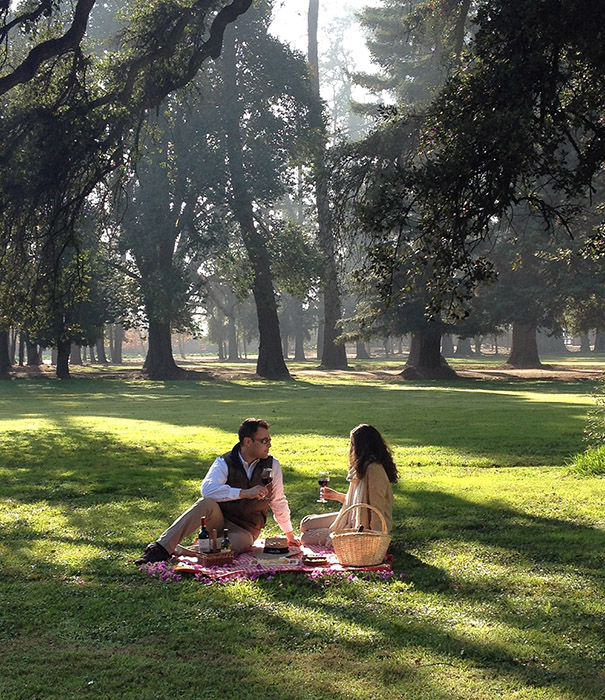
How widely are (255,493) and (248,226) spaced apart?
35627 mm

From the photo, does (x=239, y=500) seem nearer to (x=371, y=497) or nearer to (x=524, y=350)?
(x=371, y=497)

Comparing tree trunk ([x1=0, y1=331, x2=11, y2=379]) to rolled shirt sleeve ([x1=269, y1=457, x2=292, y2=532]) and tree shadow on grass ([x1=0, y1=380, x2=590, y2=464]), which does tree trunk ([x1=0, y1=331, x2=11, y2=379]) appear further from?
rolled shirt sleeve ([x1=269, y1=457, x2=292, y2=532])

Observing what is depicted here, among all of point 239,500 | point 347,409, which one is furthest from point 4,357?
point 239,500

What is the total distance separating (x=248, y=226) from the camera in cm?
4253

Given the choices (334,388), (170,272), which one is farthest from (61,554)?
(170,272)

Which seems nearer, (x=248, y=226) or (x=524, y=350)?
(x=248, y=226)

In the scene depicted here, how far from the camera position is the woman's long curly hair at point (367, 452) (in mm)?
8047

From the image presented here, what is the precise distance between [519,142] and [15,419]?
722 inches

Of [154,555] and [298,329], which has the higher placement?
[298,329]

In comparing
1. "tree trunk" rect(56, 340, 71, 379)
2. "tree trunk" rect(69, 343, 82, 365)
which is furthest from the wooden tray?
"tree trunk" rect(69, 343, 82, 365)

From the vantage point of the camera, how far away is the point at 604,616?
626cm

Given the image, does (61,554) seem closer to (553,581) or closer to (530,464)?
(553,581)

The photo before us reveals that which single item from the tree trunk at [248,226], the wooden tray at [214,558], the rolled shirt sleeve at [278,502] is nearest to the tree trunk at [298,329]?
the tree trunk at [248,226]

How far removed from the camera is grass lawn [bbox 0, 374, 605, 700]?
5.15m
